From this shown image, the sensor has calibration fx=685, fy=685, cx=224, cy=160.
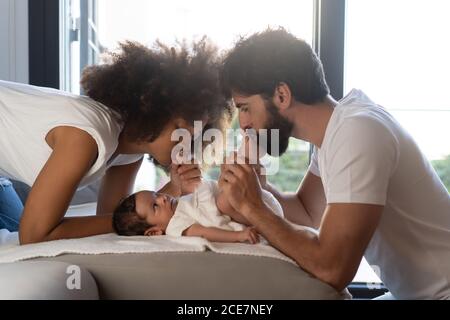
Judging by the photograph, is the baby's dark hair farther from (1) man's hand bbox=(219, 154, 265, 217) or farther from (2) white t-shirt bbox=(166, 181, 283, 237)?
(1) man's hand bbox=(219, 154, 265, 217)

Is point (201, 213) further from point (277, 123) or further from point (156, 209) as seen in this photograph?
point (277, 123)

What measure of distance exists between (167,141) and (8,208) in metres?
0.66

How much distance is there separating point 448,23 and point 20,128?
224cm

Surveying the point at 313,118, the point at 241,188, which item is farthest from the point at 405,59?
the point at 241,188

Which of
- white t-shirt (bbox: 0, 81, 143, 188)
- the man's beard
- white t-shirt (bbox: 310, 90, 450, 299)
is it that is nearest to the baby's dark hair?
white t-shirt (bbox: 0, 81, 143, 188)

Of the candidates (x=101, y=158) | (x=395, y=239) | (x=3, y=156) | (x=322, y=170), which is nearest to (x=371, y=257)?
(x=395, y=239)

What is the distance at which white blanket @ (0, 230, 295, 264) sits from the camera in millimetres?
1632

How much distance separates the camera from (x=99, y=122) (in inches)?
73.9

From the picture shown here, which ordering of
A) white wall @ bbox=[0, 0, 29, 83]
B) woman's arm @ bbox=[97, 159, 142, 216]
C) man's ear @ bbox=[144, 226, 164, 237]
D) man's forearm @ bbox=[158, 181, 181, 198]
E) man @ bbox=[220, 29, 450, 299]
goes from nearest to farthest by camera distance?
man @ bbox=[220, 29, 450, 299] < man's ear @ bbox=[144, 226, 164, 237] < man's forearm @ bbox=[158, 181, 181, 198] < woman's arm @ bbox=[97, 159, 142, 216] < white wall @ bbox=[0, 0, 29, 83]

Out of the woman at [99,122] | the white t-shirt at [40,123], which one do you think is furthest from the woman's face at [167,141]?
the white t-shirt at [40,123]

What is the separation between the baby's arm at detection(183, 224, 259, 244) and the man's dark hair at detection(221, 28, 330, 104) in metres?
0.39

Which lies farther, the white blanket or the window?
the window

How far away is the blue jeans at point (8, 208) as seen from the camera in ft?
7.53
